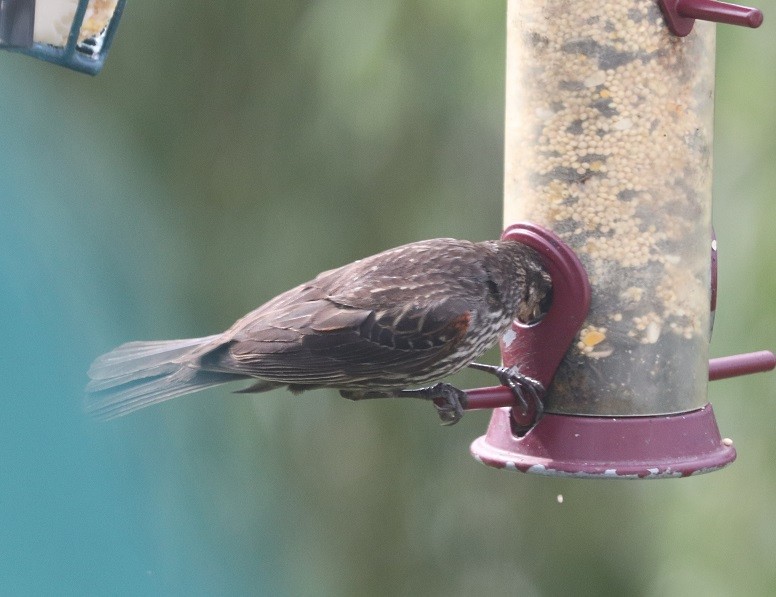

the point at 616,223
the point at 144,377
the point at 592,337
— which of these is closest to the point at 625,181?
the point at 616,223

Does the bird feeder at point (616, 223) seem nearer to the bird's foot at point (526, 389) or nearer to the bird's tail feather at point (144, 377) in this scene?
the bird's foot at point (526, 389)

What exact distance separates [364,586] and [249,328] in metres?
2.46

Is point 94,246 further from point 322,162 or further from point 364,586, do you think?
point 364,586

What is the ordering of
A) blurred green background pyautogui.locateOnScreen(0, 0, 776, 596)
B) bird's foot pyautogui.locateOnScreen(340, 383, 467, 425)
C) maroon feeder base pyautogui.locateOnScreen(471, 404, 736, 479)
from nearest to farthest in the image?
maroon feeder base pyautogui.locateOnScreen(471, 404, 736, 479) → bird's foot pyautogui.locateOnScreen(340, 383, 467, 425) → blurred green background pyautogui.locateOnScreen(0, 0, 776, 596)

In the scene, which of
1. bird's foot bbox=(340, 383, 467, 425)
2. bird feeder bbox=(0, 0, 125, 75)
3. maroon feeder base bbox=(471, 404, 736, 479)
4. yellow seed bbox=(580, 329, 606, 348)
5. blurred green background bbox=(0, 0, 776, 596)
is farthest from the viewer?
blurred green background bbox=(0, 0, 776, 596)

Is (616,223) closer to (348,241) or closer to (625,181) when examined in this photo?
(625,181)

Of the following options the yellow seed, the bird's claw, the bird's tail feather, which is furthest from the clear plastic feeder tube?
the bird's tail feather

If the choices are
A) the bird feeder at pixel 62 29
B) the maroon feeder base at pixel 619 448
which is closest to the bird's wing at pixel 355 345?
the maroon feeder base at pixel 619 448

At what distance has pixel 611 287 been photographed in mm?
3260

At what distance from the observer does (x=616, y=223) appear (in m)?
3.25

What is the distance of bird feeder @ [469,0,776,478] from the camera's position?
3186 millimetres

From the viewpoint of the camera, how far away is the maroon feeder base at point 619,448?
3029 millimetres

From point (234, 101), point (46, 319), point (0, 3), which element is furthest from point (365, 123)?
point (46, 319)

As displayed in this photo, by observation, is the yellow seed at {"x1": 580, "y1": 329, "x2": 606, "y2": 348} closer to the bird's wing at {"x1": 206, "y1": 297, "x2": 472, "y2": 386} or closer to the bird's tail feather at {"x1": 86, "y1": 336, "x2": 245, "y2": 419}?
the bird's wing at {"x1": 206, "y1": 297, "x2": 472, "y2": 386}
